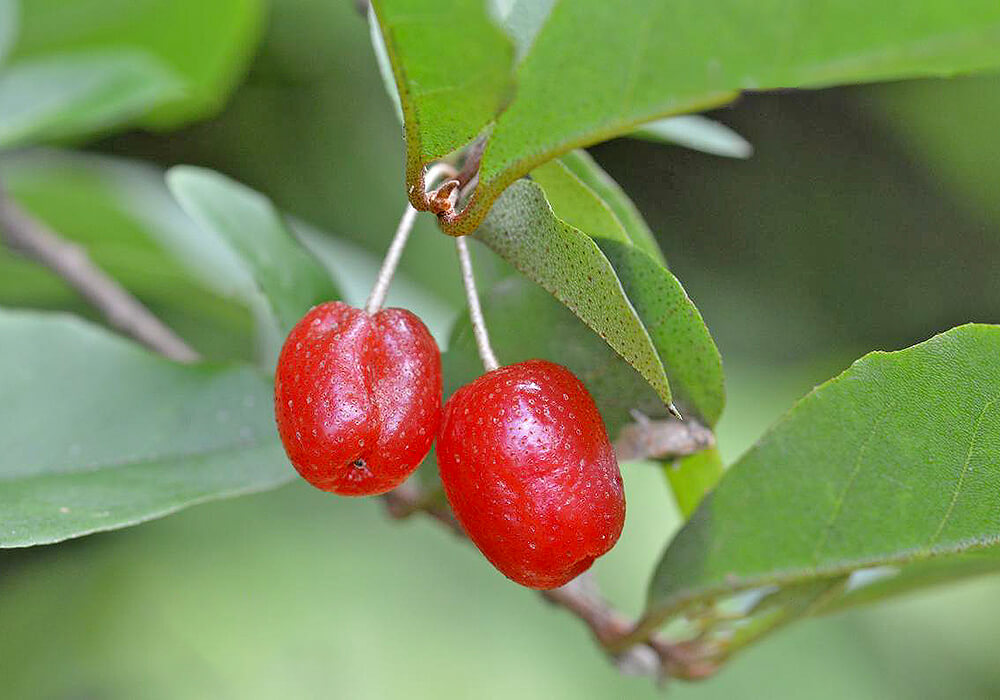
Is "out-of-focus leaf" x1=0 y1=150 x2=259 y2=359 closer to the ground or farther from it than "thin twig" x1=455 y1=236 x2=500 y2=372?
closer to the ground

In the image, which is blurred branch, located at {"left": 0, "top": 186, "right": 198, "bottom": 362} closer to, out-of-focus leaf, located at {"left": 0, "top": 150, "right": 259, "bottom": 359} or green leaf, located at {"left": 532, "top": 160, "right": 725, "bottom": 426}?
out-of-focus leaf, located at {"left": 0, "top": 150, "right": 259, "bottom": 359}

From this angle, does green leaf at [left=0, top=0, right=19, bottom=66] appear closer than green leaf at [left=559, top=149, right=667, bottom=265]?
No

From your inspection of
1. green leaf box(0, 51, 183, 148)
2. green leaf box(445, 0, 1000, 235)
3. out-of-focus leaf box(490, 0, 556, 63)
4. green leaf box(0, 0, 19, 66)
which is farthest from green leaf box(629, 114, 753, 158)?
green leaf box(0, 0, 19, 66)

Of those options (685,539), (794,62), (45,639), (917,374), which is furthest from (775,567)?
(45,639)

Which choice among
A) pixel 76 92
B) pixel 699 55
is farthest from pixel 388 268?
pixel 76 92

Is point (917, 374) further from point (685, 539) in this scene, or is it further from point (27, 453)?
point (27, 453)

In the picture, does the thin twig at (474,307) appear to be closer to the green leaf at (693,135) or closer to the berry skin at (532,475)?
the berry skin at (532,475)

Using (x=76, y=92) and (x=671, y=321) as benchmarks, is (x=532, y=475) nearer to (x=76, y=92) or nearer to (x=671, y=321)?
(x=671, y=321)
